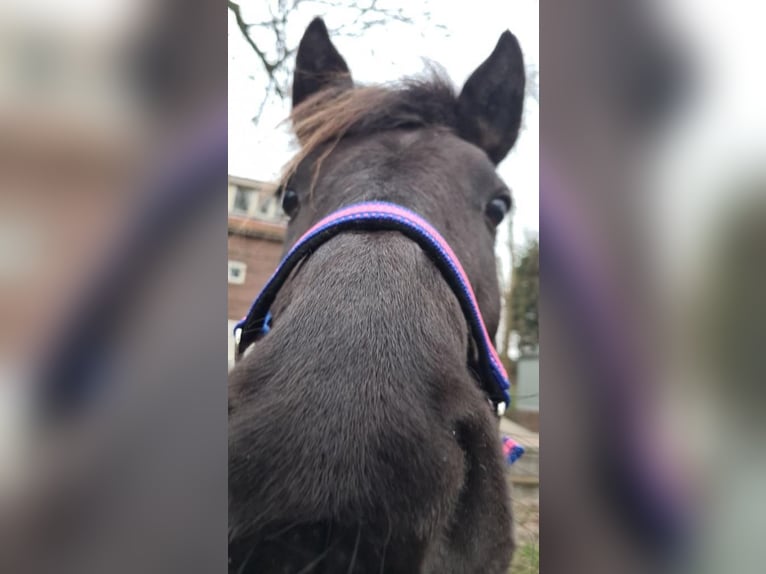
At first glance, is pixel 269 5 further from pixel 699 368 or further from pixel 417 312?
pixel 699 368

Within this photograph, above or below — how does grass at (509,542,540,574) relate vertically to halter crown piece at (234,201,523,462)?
below

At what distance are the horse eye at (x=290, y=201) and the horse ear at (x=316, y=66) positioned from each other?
222 mm

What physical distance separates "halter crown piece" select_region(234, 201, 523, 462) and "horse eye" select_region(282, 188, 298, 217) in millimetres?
231

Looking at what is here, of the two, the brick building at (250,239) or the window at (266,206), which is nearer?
the brick building at (250,239)

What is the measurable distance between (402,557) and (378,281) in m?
0.25

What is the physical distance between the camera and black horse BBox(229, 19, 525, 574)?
0.43m

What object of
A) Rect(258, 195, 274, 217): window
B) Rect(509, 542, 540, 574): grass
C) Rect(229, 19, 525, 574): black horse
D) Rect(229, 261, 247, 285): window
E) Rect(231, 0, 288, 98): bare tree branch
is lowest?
Rect(509, 542, 540, 574): grass

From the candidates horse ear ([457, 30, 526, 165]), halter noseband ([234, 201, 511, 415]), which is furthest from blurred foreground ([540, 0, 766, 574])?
horse ear ([457, 30, 526, 165])

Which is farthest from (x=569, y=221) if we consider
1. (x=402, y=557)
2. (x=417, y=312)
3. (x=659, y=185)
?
(x=402, y=557)

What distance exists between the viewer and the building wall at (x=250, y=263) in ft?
2.35

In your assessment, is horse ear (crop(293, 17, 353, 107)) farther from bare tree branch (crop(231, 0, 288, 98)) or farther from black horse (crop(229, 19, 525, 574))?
black horse (crop(229, 19, 525, 574))

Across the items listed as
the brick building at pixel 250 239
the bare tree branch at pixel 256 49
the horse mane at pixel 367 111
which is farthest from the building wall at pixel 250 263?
the bare tree branch at pixel 256 49

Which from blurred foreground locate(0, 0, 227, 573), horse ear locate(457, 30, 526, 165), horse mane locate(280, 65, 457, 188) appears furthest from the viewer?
horse ear locate(457, 30, 526, 165)

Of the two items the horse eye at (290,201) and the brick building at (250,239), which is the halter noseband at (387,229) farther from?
the horse eye at (290,201)
